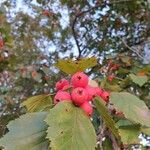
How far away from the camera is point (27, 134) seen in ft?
4.75

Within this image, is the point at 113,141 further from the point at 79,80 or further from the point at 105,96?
the point at 79,80

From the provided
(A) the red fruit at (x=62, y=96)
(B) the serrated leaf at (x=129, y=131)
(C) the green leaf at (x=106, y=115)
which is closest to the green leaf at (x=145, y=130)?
(B) the serrated leaf at (x=129, y=131)

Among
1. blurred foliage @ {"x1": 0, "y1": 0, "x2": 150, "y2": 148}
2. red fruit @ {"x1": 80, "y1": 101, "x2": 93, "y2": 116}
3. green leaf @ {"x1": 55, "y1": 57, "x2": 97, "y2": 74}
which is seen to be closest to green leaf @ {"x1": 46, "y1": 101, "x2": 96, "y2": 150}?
red fruit @ {"x1": 80, "y1": 101, "x2": 93, "y2": 116}

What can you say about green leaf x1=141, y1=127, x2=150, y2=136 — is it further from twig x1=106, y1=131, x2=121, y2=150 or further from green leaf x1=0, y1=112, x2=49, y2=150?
green leaf x1=0, y1=112, x2=49, y2=150

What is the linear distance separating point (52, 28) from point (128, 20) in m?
2.45

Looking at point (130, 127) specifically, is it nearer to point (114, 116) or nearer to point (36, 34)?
point (114, 116)

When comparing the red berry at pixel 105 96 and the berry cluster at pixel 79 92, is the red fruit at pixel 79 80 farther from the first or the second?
the red berry at pixel 105 96

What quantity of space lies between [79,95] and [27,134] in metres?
0.22

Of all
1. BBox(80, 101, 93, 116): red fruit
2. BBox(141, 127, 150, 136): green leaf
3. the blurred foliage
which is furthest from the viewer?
the blurred foliage

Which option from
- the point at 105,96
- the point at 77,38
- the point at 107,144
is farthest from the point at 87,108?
the point at 77,38

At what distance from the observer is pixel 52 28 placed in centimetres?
959

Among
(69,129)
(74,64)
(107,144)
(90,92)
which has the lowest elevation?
(107,144)

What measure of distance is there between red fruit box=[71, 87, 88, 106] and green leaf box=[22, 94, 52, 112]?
8.4 inches

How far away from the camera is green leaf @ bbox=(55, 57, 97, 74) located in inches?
62.0
